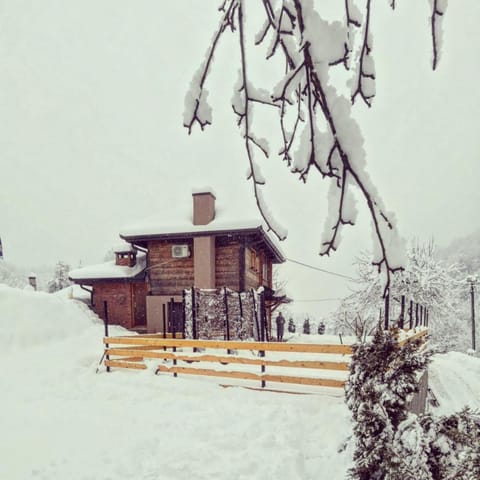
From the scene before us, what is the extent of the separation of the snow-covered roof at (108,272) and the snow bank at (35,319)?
178 centimetres

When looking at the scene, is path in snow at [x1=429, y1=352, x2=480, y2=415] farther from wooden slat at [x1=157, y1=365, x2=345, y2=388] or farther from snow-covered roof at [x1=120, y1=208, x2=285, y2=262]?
snow-covered roof at [x1=120, y1=208, x2=285, y2=262]

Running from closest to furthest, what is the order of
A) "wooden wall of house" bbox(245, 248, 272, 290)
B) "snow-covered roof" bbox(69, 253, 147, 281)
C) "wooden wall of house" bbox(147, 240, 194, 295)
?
"wooden wall of house" bbox(245, 248, 272, 290) → "wooden wall of house" bbox(147, 240, 194, 295) → "snow-covered roof" bbox(69, 253, 147, 281)

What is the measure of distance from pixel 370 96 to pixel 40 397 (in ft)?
25.8

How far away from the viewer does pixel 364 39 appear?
1419 mm

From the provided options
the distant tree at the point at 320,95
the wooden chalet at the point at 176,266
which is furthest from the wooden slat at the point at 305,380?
the wooden chalet at the point at 176,266

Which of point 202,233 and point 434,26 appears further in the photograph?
point 202,233

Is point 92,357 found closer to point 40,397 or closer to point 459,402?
point 40,397

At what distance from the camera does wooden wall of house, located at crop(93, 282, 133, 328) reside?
19.0 meters

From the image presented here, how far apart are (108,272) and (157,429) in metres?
15.2

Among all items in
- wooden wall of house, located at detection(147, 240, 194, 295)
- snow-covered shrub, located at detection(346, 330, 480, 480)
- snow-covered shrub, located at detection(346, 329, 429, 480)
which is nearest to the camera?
snow-covered shrub, located at detection(346, 330, 480, 480)

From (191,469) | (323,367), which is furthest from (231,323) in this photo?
(191,469)

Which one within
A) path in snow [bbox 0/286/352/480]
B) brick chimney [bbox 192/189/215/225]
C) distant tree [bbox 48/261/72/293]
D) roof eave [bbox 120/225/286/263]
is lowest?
distant tree [bbox 48/261/72/293]

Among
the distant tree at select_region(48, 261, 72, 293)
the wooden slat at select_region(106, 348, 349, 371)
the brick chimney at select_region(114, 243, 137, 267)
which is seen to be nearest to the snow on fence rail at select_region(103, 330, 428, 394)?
the wooden slat at select_region(106, 348, 349, 371)

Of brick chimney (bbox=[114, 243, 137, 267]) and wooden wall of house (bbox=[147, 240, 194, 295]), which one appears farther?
brick chimney (bbox=[114, 243, 137, 267])
